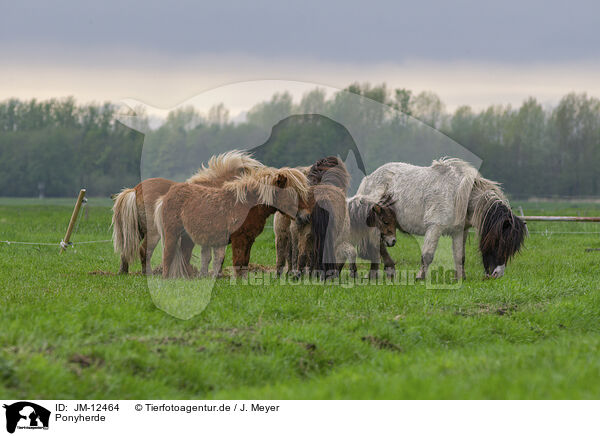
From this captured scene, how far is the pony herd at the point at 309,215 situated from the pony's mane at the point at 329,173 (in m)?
0.02

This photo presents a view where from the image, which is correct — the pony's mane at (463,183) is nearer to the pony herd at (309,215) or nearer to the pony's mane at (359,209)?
the pony herd at (309,215)

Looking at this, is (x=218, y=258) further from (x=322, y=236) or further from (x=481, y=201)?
(x=481, y=201)

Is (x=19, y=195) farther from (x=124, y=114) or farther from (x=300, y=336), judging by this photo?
(x=300, y=336)

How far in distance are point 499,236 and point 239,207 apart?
4.75 meters

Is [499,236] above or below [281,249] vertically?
above

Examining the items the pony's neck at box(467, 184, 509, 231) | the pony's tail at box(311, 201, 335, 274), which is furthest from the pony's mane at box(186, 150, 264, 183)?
the pony's neck at box(467, 184, 509, 231)

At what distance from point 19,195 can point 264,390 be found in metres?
66.8

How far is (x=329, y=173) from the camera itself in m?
11.1

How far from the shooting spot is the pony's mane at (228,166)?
32.6ft

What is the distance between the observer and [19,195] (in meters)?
64.8

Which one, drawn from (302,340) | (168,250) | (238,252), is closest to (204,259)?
(168,250)

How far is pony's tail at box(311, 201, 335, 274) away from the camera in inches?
375
